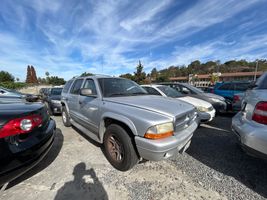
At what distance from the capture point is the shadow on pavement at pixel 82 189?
2.04m

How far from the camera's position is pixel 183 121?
2529 mm

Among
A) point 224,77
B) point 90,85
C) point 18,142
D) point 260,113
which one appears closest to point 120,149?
point 18,142

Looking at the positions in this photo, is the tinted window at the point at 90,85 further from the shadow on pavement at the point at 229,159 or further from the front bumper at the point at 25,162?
the shadow on pavement at the point at 229,159

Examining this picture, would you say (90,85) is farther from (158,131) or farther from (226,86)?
(226,86)

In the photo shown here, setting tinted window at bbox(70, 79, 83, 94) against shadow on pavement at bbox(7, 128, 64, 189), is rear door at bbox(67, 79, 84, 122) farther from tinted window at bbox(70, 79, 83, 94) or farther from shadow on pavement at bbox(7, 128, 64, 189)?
shadow on pavement at bbox(7, 128, 64, 189)

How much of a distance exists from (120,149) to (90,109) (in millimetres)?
1222

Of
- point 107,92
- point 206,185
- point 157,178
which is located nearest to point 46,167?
point 107,92

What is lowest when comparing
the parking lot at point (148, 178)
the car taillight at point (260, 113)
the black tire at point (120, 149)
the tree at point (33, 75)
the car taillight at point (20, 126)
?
the parking lot at point (148, 178)

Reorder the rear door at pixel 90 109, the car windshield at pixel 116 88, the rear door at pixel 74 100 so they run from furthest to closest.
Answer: the rear door at pixel 74 100
the car windshield at pixel 116 88
the rear door at pixel 90 109

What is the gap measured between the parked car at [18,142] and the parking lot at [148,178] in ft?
1.68

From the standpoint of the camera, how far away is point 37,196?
2041mm

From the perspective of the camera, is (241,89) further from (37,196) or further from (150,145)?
(37,196)

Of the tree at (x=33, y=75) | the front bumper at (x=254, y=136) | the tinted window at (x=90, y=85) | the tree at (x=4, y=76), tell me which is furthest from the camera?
the tree at (x=33, y=75)

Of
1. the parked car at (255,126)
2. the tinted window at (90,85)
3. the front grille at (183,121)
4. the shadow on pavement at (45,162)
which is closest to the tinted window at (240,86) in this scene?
the parked car at (255,126)
